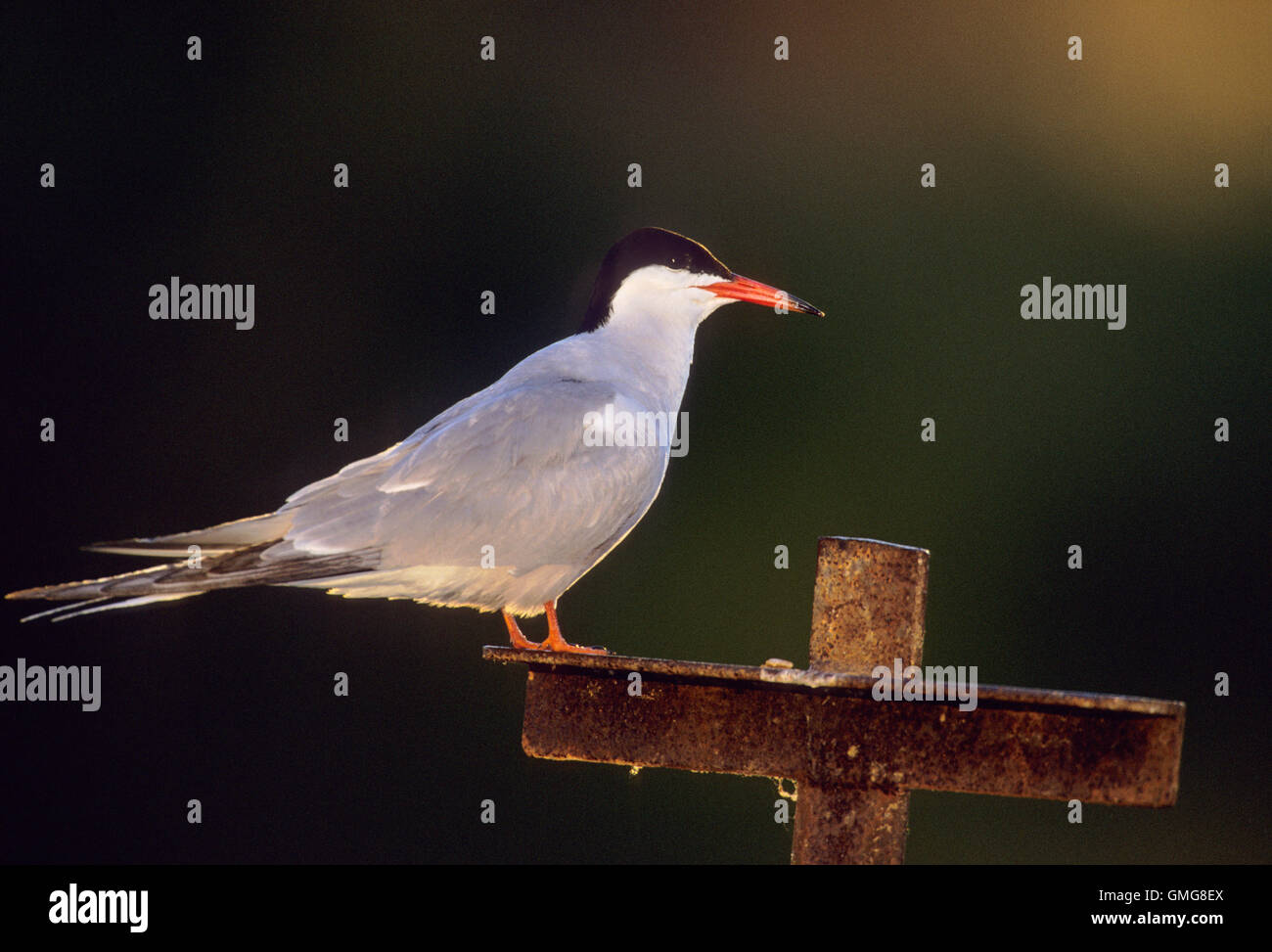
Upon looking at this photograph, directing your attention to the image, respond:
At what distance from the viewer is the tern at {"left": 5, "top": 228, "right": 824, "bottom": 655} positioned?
3.49 m

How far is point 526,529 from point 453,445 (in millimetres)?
302

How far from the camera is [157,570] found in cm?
321

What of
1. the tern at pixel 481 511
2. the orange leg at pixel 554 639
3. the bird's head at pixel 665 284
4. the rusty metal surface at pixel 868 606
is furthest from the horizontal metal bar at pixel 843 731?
the bird's head at pixel 665 284

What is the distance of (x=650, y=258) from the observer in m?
4.32

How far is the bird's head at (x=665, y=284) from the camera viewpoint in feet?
14.0

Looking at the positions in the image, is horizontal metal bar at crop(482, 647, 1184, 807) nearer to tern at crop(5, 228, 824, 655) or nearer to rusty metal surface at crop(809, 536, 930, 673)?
rusty metal surface at crop(809, 536, 930, 673)

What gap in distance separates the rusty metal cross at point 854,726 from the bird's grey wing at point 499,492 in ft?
2.72

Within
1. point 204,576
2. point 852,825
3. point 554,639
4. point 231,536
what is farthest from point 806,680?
point 231,536

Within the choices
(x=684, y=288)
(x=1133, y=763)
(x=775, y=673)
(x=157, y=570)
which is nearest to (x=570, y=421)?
(x=684, y=288)

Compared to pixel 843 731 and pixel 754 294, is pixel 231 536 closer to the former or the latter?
pixel 754 294

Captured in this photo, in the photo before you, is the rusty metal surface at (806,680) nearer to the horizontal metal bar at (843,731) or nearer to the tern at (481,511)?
the horizontal metal bar at (843,731)

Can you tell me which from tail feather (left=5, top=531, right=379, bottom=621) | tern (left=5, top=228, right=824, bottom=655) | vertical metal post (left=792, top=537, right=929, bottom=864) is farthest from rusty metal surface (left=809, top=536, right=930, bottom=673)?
tail feather (left=5, top=531, right=379, bottom=621)

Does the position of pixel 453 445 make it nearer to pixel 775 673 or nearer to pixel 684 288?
pixel 684 288

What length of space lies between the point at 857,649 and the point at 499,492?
1.32 meters
